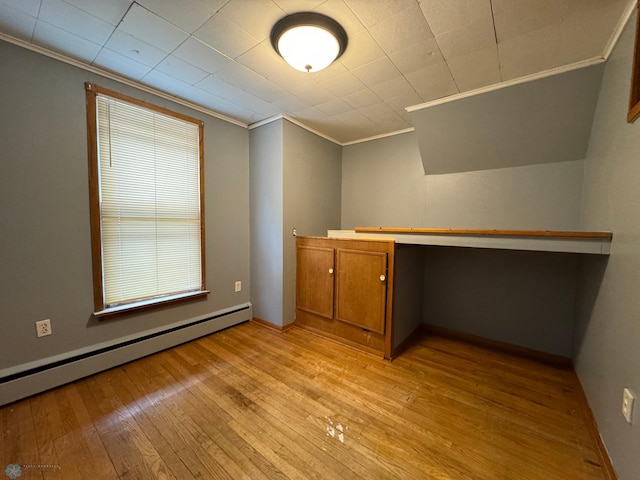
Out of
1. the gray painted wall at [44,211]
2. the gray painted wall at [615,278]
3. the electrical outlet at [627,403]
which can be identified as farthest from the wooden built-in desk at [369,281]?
the gray painted wall at [44,211]

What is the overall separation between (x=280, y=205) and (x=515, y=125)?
2.26 m

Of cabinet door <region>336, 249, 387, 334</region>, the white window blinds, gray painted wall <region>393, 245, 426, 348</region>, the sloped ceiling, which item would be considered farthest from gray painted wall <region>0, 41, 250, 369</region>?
gray painted wall <region>393, 245, 426, 348</region>

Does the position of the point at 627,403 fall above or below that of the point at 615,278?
below

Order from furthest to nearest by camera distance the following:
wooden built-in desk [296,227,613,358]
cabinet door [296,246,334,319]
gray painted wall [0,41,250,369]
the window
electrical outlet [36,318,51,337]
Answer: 1. cabinet door [296,246,334,319]
2. wooden built-in desk [296,227,613,358]
3. the window
4. electrical outlet [36,318,51,337]
5. gray painted wall [0,41,250,369]

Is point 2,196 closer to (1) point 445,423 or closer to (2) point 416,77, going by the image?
(2) point 416,77

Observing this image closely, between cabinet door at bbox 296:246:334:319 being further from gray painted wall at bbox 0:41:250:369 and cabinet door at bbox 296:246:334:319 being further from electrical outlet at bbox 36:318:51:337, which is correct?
electrical outlet at bbox 36:318:51:337

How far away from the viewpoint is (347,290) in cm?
245

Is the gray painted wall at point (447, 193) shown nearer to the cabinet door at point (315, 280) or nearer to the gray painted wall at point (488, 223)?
the gray painted wall at point (488, 223)

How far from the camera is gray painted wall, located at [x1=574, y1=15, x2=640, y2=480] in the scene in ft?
3.56

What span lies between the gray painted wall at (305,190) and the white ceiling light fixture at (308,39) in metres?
1.13

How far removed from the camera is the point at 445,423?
1490 millimetres

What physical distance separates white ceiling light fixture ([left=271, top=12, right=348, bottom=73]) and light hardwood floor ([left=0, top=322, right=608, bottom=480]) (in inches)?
88.5

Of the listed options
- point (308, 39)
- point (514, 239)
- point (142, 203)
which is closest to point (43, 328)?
point (142, 203)

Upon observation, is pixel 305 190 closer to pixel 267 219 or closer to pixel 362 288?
pixel 267 219
